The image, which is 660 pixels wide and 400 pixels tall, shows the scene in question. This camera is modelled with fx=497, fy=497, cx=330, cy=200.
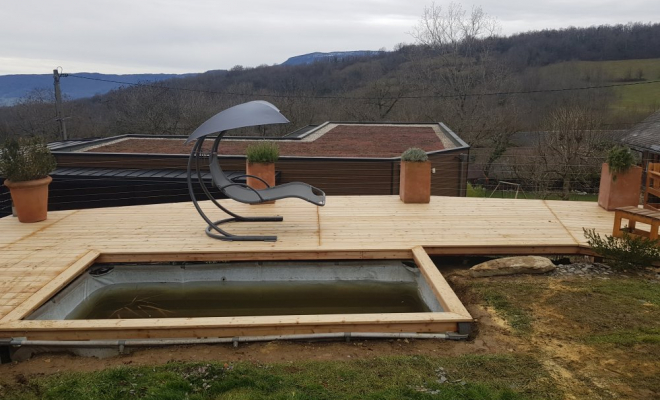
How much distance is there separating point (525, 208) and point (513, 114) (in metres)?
23.9

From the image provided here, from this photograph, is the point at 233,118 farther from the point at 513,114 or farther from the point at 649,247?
the point at 513,114

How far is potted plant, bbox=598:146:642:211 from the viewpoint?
676cm

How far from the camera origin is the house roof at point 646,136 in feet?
60.5

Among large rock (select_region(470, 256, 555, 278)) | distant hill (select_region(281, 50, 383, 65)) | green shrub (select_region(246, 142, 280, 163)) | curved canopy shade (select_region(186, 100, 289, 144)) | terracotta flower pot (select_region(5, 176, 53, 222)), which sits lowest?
large rock (select_region(470, 256, 555, 278))

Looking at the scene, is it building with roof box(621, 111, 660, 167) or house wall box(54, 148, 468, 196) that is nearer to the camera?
house wall box(54, 148, 468, 196)

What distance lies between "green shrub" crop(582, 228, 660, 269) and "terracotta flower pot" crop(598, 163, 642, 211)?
71.3 inches

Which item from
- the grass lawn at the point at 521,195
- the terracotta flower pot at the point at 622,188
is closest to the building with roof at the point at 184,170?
the terracotta flower pot at the point at 622,188

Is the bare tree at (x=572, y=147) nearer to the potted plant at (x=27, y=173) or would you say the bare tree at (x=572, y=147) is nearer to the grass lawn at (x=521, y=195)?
the grass lawn at (x=521, y=195)

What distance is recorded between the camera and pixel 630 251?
511 cm

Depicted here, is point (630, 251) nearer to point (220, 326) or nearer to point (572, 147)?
point (220, 326)

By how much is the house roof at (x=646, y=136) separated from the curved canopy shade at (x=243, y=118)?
1668 centimetres

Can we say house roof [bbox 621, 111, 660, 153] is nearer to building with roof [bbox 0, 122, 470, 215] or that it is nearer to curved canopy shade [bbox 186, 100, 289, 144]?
building with roof [bbox 0, 122, 470, 215]

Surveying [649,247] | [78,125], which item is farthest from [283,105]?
[649,247]

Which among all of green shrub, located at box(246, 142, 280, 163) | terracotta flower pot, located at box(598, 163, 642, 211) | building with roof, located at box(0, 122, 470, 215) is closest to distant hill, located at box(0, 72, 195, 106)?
building with roof, located at box(0, 122, 470, 215)
